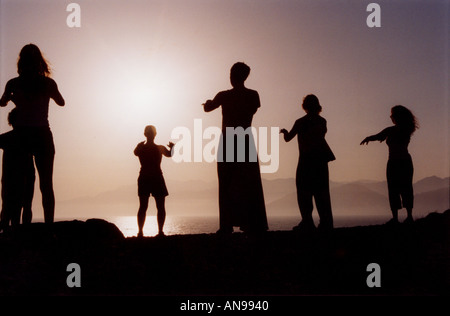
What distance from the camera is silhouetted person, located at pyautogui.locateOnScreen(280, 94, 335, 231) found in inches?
419

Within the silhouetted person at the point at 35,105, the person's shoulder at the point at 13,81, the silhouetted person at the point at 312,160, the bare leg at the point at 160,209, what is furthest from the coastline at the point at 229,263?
the person's shoulder at the point at 13,81

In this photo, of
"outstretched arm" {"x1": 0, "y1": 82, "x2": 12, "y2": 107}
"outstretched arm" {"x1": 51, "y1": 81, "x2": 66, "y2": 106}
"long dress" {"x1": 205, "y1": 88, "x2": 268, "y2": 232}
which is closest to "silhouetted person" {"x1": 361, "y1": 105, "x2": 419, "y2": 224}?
"long dress" {"x1": 205, "y1": 88, "x2": 268, "y2": 232}

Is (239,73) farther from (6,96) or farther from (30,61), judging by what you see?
(6,96)

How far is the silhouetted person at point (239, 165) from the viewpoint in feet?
32.2

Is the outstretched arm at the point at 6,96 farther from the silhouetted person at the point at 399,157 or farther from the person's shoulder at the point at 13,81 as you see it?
the silhouetted person at the point at 399,157

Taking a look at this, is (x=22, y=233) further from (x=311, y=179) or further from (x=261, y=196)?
(x=311, y=179)

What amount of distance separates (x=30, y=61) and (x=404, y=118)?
7906 mm

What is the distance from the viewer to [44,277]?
25.7ft

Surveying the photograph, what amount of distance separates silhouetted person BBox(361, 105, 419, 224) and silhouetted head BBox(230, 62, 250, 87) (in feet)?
12.2

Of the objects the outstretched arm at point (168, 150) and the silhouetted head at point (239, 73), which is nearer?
the silhouetted head at point (239, 73)

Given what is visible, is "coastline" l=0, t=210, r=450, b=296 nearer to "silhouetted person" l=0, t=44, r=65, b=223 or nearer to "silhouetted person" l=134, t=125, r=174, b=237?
"silhouetted person" l=0, t=44, r=65, b=223
